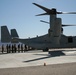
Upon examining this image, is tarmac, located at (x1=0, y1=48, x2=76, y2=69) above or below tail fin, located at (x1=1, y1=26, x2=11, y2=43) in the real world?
below

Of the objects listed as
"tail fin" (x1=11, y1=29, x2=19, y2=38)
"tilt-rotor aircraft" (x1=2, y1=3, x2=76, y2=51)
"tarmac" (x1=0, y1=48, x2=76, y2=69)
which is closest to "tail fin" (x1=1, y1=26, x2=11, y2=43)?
"tail fin" (x1=11, y1=29, x2=19, y2=38)

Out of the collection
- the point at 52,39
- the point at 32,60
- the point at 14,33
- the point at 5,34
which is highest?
the point at 14,33

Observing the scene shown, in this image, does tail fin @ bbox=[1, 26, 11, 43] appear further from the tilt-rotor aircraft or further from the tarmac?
the tarmac

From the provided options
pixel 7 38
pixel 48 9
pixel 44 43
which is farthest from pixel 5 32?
pixel 48 9

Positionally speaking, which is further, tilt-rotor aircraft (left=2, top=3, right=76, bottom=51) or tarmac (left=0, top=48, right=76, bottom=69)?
tilt-rotor aircraft (left=2, top=3, right=76, bottom=51)

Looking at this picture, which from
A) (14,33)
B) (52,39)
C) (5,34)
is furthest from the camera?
(14,33)

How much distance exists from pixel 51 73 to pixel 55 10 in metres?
20.4

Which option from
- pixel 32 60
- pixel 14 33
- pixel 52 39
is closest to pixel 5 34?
pixel 14 33

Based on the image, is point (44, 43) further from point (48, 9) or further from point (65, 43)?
point (48, 9)

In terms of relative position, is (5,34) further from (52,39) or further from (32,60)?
(32,60)

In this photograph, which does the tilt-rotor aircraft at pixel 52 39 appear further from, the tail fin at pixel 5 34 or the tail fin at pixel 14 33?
the tail fin at pixel 14 33

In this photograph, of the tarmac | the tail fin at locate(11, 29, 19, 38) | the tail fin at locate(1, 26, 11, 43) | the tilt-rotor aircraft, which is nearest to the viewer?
the tarmac

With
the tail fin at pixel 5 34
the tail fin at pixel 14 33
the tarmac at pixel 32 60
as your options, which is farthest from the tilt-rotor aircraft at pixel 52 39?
the tarmac at pixel 32 60

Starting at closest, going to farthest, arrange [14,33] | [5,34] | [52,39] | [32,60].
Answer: [32,60]
[52,39]
[5,34]
[14,33]
